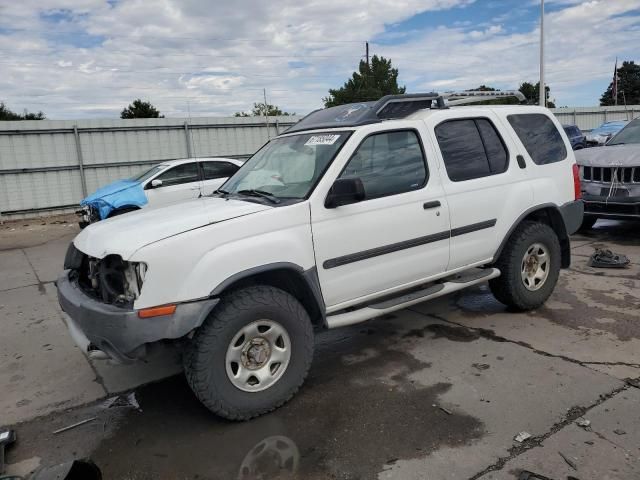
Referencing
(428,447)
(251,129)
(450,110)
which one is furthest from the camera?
(251,129)

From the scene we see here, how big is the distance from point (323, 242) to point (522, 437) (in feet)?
5.49

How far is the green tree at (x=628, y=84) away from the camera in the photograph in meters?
79.4

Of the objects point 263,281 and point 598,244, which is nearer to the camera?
point 263,281

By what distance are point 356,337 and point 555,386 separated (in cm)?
174

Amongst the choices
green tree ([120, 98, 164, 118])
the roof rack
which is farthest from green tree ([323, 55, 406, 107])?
the roof rack

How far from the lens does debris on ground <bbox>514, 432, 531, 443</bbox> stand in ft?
9.69

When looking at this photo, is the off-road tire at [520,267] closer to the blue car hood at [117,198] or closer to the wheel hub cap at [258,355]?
the wheel hub cap at [258,355]

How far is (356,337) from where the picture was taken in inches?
186

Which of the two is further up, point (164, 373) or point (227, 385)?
point (227, 385)

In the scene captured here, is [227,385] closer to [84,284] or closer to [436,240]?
[84,284]

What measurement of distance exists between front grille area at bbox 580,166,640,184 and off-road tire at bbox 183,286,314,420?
6.14 metres

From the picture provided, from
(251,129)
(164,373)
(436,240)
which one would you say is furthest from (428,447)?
(251,129)

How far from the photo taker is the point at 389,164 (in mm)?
3990

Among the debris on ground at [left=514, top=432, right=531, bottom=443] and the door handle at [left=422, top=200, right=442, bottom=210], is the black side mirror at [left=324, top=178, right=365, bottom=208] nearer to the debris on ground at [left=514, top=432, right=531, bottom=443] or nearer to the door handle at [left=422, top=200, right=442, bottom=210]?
the door handle at [left=422, top=200, right=442, bottom=210]
